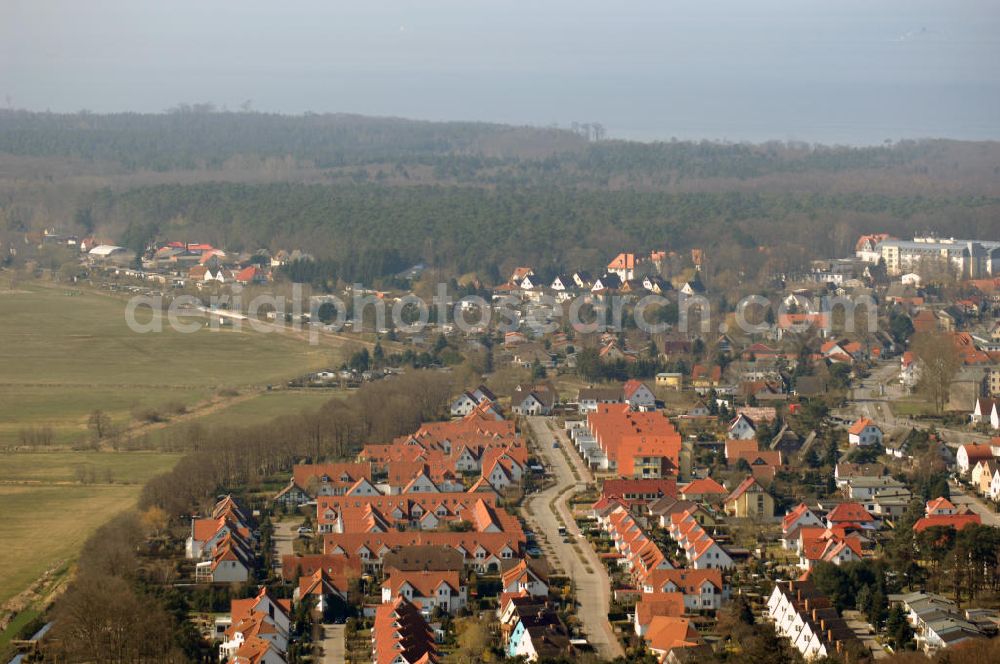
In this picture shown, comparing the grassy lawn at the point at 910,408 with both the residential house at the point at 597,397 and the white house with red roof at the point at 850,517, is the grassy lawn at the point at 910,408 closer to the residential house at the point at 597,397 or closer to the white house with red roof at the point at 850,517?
the residential house at the point at 597,397

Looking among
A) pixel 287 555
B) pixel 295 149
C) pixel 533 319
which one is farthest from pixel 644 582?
pixel 295 149

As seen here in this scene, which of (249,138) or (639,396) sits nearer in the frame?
(639,396)

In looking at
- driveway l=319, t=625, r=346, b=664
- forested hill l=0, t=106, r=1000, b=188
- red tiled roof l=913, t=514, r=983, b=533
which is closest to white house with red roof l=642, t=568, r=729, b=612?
red tiled roof l=913, t=514, r=983, b=533

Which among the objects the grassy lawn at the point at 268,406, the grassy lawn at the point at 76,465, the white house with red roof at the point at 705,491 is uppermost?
the white house with red roof at the point at 705,491

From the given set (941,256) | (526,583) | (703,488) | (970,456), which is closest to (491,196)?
(941,256)

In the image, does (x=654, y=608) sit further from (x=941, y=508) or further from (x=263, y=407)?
(x=263, y=407)

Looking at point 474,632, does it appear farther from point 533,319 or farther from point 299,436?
point 533,319

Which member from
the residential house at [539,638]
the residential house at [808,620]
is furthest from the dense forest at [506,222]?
the residential house at [539,638]

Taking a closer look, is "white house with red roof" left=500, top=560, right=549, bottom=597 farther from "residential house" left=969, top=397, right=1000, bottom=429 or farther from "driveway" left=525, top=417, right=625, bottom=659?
"residential house" left=969, top=397, right=1000, bottom=429
